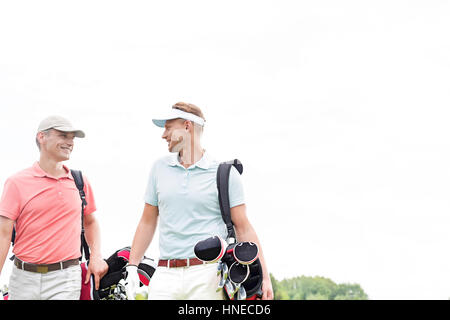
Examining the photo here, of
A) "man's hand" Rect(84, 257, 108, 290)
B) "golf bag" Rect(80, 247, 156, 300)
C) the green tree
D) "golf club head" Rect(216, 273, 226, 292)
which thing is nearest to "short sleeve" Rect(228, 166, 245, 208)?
"golf club head" Rect(216, 273, 226, 292)

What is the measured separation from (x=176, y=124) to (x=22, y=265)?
7.22 ft

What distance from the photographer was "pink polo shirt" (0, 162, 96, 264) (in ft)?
18.0

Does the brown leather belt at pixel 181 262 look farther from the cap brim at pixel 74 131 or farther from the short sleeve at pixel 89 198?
the cap brim at pixel 74 131

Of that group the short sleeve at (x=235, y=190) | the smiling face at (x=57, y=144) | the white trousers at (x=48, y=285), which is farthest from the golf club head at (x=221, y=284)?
the smiling face at (x=57, y=144)

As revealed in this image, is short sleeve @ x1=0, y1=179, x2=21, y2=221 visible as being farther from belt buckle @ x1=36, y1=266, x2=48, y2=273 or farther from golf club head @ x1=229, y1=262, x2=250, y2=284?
golf club head @ x1=229, y1=262, x2=250, y2=284

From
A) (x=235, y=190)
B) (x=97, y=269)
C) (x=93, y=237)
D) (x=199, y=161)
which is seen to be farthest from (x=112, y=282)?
(x=235, y=190)

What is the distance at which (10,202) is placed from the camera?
5.56m

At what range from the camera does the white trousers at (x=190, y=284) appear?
448cm

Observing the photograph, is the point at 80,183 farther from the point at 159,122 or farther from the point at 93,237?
the point at 159,122

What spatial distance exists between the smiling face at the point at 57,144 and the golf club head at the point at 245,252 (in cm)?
224
